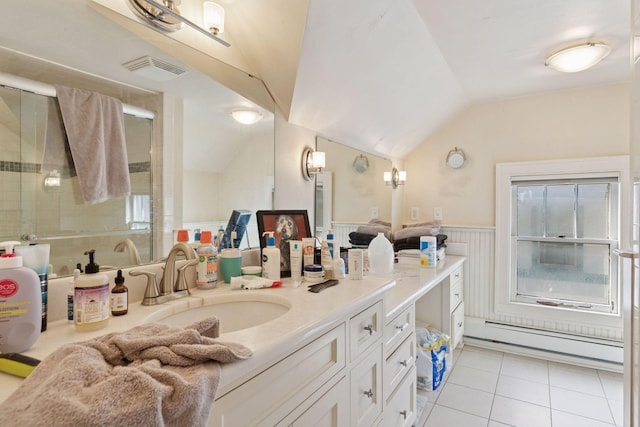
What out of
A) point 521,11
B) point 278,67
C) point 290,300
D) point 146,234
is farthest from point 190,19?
point 521,11

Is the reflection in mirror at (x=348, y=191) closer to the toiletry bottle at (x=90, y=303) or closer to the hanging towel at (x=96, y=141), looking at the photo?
the hanging towel at (x=96, y=141)

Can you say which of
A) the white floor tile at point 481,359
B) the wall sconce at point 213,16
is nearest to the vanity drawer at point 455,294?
the white floor tile at point 481,359

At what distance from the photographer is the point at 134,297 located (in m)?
1.07

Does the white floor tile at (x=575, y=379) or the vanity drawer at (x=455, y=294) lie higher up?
the vanity drawer at (x=455, y=294)

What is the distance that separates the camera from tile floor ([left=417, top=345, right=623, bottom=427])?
197 centimetres

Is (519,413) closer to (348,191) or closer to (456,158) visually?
(348,191)

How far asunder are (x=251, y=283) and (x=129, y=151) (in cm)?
62

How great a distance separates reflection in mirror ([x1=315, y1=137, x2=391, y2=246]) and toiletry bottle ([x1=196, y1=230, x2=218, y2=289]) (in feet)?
3.00

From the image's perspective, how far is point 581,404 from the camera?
2.14 m

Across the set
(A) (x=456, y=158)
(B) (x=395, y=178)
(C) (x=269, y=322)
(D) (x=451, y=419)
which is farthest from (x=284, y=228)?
(A) (x=456, y=158)

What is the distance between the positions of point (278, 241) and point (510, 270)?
7.71 feet

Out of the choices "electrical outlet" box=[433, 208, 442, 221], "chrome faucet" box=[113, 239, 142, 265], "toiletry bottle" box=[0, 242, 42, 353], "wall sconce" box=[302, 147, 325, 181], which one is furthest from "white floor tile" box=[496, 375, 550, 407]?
"toiletry bottle" box=[0, 242, 42, 353]

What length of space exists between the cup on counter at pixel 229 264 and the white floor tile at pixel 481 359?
7.30ft

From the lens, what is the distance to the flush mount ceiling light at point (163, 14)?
1116mm
